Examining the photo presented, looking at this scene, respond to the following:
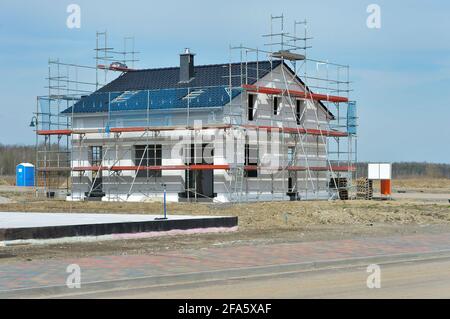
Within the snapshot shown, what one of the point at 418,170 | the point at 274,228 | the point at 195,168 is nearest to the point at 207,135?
A: the point at 195,168

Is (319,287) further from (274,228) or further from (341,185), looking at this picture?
(341,185)

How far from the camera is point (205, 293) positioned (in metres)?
12.3

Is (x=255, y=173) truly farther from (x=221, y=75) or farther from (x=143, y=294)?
(x=143, y=294)

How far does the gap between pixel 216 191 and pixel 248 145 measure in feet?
10.0

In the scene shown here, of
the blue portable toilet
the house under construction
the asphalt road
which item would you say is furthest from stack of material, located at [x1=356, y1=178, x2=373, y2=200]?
the asphalt road

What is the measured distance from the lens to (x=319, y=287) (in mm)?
12891

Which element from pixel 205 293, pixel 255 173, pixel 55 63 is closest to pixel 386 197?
pixel 255 173

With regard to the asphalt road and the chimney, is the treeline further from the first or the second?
the asphalt road

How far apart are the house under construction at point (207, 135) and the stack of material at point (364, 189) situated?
3.36 feet

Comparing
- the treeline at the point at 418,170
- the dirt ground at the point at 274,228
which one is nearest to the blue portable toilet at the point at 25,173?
the dirt ground at the point at 274,228

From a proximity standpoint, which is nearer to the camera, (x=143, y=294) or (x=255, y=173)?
(x=143, y=294)

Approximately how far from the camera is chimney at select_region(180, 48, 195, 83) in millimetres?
47781

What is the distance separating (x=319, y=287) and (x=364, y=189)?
39668mm
